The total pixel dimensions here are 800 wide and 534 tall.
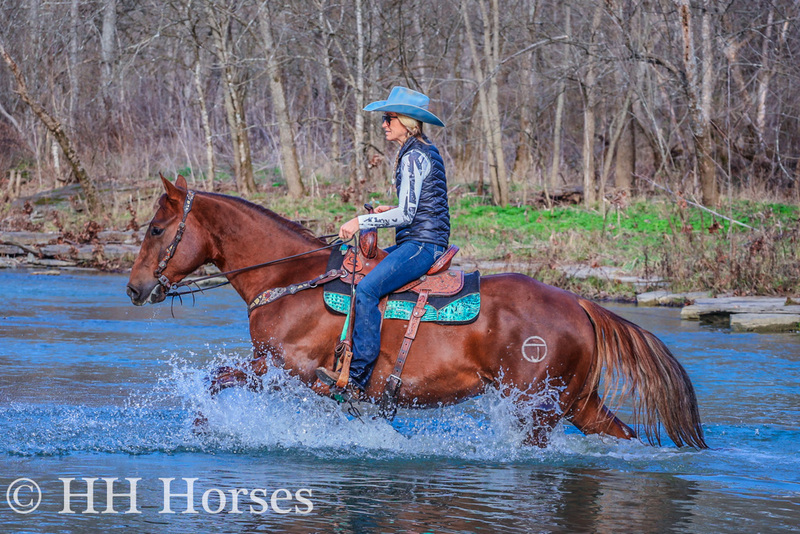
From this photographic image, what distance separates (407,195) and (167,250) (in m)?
1.71

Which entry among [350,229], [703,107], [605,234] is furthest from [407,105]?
[703,107]

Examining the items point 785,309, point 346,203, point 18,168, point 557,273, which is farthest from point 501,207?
point 18,168

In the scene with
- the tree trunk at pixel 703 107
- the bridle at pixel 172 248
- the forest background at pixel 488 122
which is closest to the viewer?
the bridle at pixel 172 248

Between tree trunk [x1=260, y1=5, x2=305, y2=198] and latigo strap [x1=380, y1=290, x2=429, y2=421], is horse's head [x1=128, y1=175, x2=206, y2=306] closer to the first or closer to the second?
latigo strap [x1=380, y1=290, x2=429, y2=421]

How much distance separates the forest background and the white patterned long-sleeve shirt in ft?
29.7

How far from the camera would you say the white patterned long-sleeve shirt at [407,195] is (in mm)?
6039

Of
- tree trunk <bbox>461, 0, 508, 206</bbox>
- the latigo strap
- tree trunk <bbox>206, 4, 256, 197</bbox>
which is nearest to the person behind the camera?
the latigo strap

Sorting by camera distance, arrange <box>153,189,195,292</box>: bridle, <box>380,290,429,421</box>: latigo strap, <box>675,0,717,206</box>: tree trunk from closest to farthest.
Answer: <box>380,290,429,421</box>: latigo strap → <box>153,189,195,292</box>: bridle → <box>675,0,717,206</box>: tree trunk

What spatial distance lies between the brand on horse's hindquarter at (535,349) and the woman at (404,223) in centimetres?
85

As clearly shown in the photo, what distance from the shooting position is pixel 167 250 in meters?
6.38

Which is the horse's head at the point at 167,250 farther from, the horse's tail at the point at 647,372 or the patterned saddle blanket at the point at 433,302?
the horse's tail at the point at 647,372

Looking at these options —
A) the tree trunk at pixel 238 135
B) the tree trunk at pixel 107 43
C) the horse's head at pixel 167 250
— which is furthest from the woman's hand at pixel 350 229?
the tree trunk at pixel 107 43

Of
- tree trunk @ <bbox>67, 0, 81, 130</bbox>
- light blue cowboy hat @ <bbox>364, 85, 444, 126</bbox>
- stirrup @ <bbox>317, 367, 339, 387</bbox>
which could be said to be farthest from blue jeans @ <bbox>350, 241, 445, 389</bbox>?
tree trunk @ <bbox>67, 0, 81, 130</bbox>

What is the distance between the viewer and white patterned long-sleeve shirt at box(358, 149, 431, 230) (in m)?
6.04
